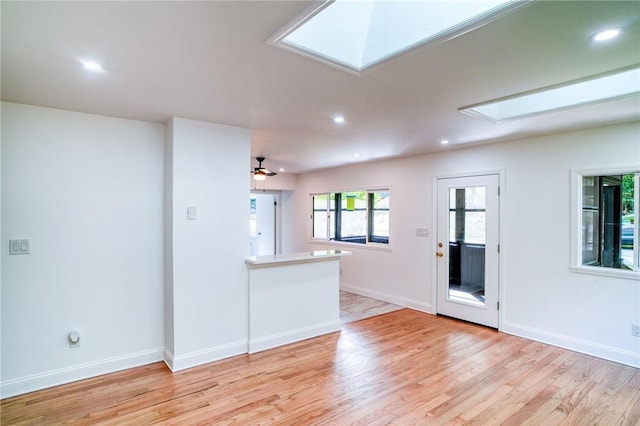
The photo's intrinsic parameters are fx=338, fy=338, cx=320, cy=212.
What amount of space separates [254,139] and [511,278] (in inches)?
142

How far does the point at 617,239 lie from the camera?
11.5ft

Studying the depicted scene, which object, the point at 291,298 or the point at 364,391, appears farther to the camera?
the point at 291,298

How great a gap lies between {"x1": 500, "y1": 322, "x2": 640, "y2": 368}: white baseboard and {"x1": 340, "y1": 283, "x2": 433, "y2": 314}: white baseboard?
1117mm

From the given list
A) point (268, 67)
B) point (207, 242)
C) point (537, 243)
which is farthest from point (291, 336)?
point (537, 243)

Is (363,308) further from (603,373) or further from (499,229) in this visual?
(603,373)

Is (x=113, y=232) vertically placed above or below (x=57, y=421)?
above

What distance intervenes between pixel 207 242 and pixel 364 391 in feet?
6.60

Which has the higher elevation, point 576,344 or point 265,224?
point 265,224

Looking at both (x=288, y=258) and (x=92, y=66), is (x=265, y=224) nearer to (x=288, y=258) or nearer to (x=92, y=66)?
(x=288, y=258)

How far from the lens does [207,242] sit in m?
3.41

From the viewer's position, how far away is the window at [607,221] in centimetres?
339

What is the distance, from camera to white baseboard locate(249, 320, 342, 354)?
3678mm

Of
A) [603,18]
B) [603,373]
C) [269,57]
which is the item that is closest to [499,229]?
[603,373]

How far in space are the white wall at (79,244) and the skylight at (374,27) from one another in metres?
2.21
